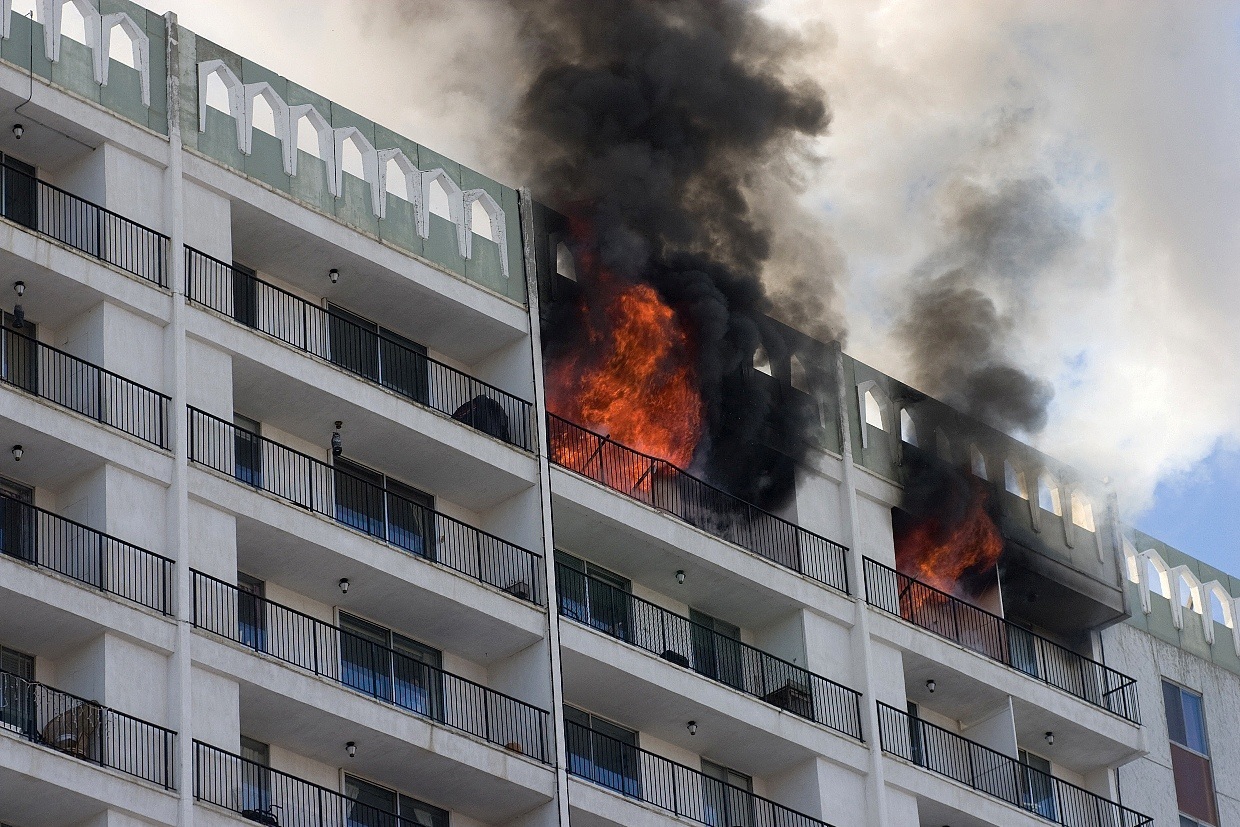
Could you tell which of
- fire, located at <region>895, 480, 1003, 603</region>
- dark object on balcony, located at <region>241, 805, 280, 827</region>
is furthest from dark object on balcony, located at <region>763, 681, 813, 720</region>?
dark object on balcony, located at <region>241, 805, 280, 827</region>

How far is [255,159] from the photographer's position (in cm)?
5100

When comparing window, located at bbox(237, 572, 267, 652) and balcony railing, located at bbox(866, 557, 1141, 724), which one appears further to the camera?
balcony railing, located at bbox(866, 557, 1141, 724)

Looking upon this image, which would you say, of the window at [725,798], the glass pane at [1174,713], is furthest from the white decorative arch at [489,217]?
the glass pane at [1174,713]

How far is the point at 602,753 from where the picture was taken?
168 ft

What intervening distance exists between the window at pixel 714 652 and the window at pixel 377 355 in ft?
23.0

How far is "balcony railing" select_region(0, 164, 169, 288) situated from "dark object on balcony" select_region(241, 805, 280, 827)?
9206 millimetres

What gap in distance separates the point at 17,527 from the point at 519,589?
31.1 feet

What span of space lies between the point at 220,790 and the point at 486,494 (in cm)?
983

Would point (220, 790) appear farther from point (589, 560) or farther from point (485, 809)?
point (589, 560)

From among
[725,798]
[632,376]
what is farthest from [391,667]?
[632,376]

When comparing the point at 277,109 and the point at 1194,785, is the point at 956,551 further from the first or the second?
the point at 277,109

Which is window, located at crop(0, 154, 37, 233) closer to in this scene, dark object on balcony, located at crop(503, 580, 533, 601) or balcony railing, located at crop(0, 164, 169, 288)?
balcony railing, located at crop(0, 164, 169, 288)

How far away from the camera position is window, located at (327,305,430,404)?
51.9 metres

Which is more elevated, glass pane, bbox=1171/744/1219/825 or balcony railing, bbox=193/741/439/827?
glass pane, bbox=1171/744/1219/825
